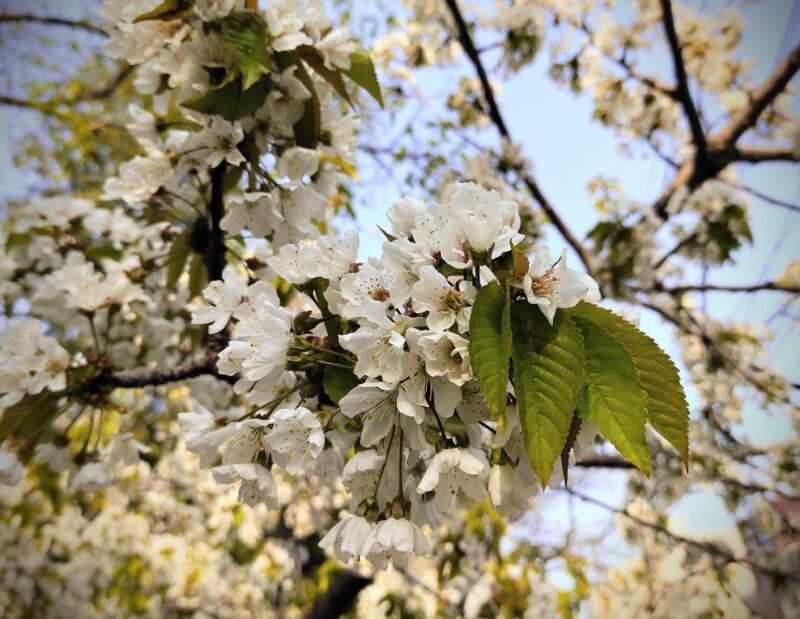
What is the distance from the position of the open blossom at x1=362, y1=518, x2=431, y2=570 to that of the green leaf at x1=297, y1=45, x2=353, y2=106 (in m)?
0.98

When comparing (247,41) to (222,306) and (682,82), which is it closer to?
(222,306)

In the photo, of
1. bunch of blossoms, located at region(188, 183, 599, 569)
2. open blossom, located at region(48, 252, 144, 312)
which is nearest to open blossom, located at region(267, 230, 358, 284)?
bunch of blossoms, located at region(188, 183, 599, 569)

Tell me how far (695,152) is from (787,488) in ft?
13.5

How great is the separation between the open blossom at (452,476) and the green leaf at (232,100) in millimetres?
835

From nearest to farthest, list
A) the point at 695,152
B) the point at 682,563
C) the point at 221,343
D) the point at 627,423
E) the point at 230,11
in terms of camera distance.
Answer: the point at 627,423 → the point at 230,11 → the point at 221,343 → the point at 695,152 → the point at 682,563

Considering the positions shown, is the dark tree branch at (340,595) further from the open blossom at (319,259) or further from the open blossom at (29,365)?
the open blossom at (319,259)

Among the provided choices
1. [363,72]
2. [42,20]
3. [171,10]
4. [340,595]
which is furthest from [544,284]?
[42,20]

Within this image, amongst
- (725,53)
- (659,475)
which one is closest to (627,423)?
(725,53)

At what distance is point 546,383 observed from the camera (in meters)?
0.60

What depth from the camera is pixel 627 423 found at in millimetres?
595

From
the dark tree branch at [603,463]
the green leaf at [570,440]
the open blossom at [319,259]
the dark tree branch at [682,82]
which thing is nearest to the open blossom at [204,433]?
the open blossom at [319,259]

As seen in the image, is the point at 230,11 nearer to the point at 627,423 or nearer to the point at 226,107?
the point at 226,107

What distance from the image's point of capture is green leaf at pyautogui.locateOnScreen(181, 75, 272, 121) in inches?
38.6

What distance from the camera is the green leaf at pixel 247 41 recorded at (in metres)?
0.94
